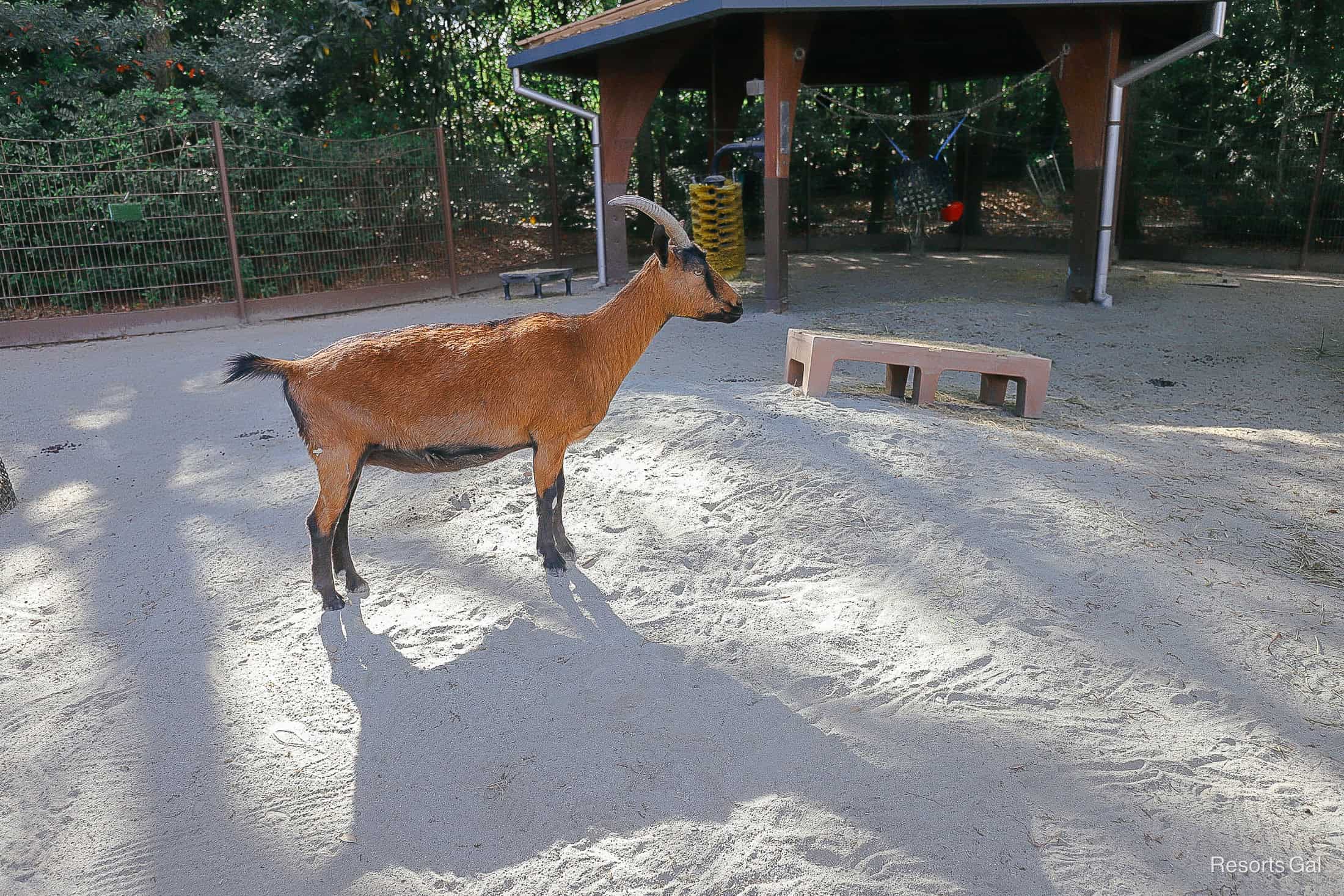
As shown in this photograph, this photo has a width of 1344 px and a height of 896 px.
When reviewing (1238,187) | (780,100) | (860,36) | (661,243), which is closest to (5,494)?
(661,243)

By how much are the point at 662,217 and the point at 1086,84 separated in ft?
29.6

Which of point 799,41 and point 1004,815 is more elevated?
point 799,41

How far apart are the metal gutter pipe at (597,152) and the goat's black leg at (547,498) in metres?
9.38

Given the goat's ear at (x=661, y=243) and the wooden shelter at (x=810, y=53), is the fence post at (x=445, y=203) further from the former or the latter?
the goat's ear at (x=661, y=243)

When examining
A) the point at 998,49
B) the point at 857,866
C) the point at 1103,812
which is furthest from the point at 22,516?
the point at 998,49

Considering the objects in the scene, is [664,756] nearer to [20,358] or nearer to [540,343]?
[540,343]

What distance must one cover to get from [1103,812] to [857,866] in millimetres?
760

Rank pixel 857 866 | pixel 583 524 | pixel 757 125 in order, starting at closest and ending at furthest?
pixel 857 866 → pixel 583 524 → pixel 757 125

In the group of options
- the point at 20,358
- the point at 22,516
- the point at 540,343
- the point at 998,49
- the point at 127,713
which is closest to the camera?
the point at 127,713

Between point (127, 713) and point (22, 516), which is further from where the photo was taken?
point (22, 516)

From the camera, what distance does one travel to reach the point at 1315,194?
1404 cm

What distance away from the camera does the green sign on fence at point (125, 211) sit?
10.7 meters

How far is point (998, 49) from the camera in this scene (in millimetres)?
14891

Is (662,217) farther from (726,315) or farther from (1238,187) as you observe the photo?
(1238,187)
